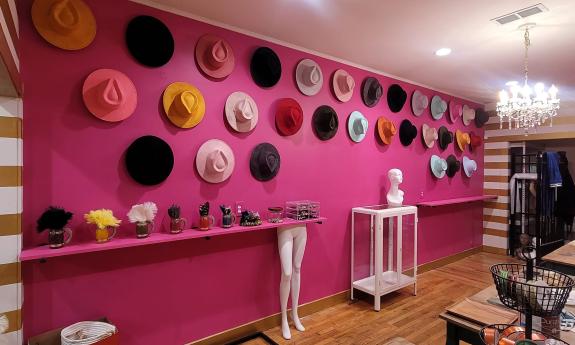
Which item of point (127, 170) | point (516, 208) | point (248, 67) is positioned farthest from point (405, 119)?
point (127, 170)

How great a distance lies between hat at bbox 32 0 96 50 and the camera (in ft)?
5.85

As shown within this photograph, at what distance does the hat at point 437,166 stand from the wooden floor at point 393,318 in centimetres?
136

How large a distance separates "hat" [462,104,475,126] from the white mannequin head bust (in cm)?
206

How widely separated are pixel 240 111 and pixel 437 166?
3065 mm

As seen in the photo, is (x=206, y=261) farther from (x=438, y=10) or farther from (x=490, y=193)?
(x=490, y=193)

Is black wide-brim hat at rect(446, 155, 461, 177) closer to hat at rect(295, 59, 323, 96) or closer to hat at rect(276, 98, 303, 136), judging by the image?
hat at rect(295, 59, 323, 96)

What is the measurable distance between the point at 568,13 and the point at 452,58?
3.26 ft

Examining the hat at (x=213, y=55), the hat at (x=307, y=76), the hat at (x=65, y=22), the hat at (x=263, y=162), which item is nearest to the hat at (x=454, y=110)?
the hat at (x=307, y=76)

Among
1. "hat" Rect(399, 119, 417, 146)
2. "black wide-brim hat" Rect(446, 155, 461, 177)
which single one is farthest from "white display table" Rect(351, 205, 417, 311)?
"black wide-brim hat" Rect(446, 155, 461, 177)

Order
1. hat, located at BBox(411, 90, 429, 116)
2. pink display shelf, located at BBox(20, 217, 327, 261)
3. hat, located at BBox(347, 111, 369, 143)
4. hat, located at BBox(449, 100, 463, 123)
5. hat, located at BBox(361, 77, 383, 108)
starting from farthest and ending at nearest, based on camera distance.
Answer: hat, located at BBox(449, 100, 463, 123), hat, located at BBox(411, 90, 429, 116), hat, located at BBox(361, 77, 383, 108), hat, located at BBox(347, 111, 369, 143), pink display shelf, located at BBox(20, 217, 327, 261)

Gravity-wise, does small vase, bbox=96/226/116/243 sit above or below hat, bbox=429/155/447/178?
below

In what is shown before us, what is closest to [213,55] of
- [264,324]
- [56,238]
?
[56,238]

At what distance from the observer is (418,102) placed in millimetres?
4082

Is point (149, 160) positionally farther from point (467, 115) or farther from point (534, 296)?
point (467, 115)
